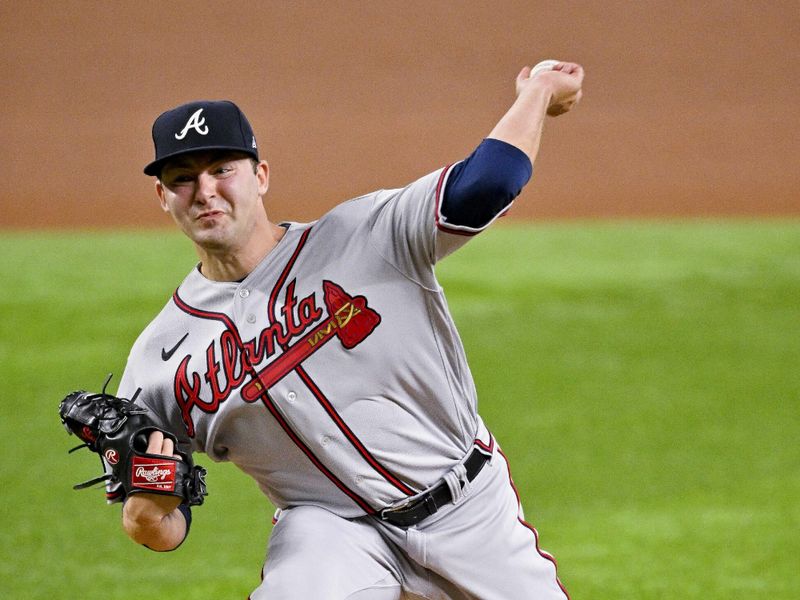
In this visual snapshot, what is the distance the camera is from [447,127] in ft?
53.8

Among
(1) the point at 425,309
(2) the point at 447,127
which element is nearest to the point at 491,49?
(2) the point at 447,127

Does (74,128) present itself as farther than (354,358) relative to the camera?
Yes

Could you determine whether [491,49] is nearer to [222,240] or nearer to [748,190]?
[748,190]

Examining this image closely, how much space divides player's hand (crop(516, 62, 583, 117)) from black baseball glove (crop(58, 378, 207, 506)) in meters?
1.28

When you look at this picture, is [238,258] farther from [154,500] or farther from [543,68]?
[543,68]

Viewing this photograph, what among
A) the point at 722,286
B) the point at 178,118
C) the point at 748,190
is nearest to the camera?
the point at 178,118

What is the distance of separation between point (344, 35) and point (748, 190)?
669cm

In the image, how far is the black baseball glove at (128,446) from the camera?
2982 millimetres

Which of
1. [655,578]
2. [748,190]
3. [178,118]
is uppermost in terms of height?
[748,190]

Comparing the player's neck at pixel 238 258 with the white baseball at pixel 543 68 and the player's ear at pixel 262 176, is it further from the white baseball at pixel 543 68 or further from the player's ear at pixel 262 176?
the white baseball at pixel 543 68

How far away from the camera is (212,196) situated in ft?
9.99

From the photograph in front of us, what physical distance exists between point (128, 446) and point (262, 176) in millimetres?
827

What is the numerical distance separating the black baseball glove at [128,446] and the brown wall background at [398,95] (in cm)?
1092

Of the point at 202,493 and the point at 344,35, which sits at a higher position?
the point at 344,35
